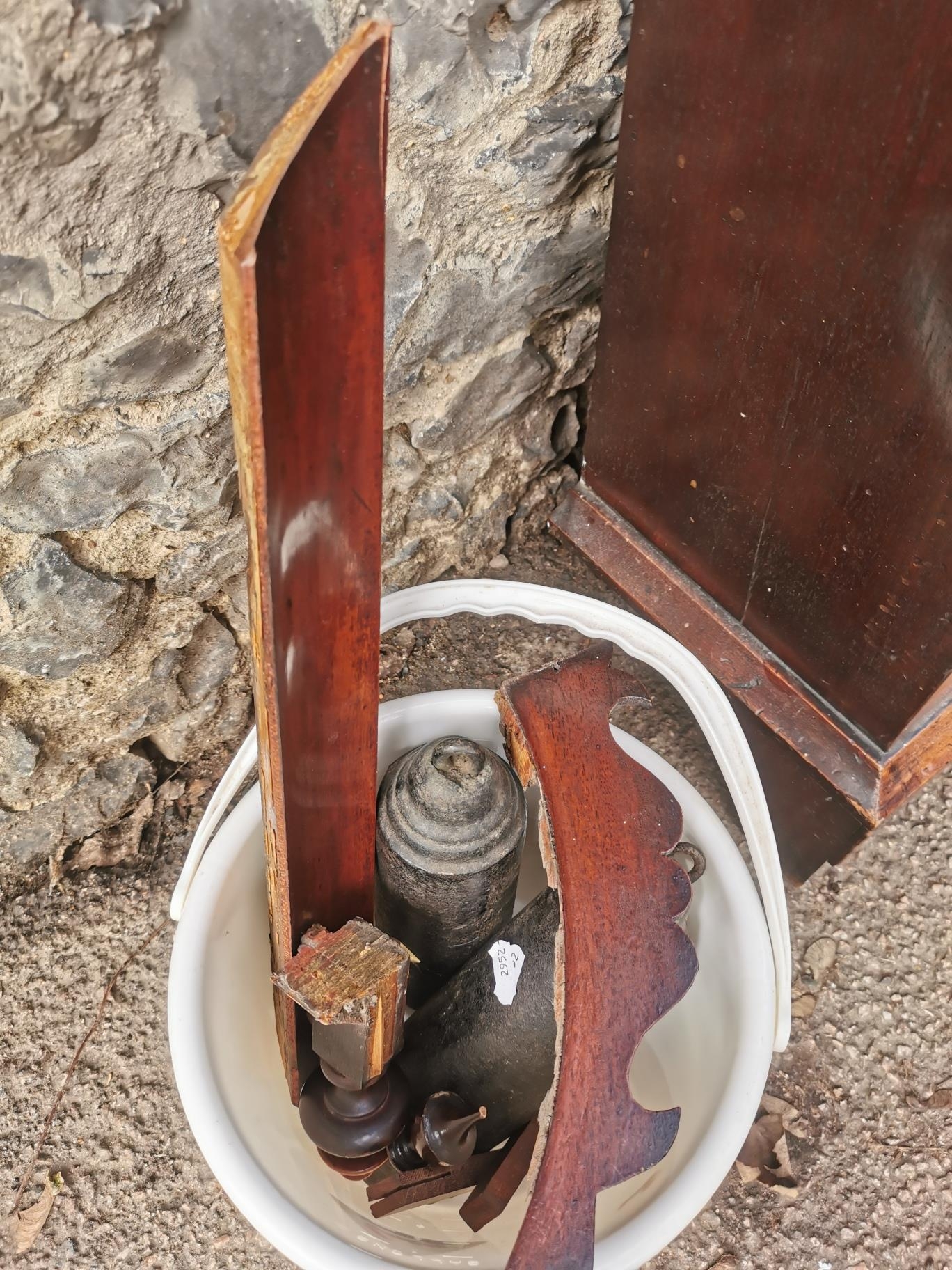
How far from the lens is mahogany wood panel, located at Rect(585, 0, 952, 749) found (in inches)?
26.3

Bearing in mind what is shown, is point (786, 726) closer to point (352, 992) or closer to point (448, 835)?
point (448, 835)

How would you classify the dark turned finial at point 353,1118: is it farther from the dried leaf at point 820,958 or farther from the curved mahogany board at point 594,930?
the dried leaf at point 820,958

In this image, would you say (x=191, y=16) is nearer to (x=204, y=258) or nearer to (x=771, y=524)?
(x=204, y=258)

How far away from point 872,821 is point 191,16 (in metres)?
0.88

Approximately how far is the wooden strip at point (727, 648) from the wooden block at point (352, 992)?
1.64 feet

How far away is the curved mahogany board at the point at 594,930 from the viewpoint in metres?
0.61

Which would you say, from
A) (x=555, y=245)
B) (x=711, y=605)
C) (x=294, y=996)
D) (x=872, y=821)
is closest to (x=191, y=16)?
(x=555, y=245)

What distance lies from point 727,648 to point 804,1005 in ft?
1.37

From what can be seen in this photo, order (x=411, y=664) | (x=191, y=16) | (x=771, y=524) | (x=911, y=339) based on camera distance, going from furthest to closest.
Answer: (x=411, y=664) < (x=771, y=524) < (x=911, y=339) < (x=191, y=16)

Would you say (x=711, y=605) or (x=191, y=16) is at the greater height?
(x=191, y=16)

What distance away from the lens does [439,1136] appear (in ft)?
2.38

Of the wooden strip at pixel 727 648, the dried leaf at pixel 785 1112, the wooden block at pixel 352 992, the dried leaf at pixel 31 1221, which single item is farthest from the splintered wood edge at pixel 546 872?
the dried leaf at pixel 31 1221

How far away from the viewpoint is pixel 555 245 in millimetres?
972

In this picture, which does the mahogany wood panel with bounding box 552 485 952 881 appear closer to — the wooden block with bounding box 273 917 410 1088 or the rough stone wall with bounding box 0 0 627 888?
the rough stone wall with bounding box 0 0 627 888
